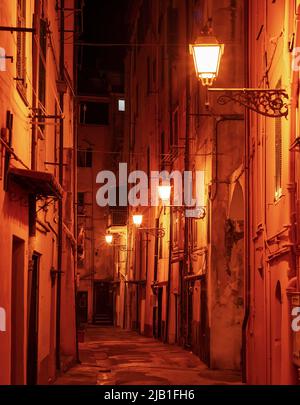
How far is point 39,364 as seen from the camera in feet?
45.0

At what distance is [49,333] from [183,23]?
15.4m

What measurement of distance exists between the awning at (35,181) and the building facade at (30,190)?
13 millimetres

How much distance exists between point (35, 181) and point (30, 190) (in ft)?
2.54

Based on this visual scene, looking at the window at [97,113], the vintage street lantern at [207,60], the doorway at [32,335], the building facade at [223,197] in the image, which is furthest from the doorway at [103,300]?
the vintage street lantern at [207,60]

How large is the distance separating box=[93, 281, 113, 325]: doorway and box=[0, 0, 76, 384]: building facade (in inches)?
1302

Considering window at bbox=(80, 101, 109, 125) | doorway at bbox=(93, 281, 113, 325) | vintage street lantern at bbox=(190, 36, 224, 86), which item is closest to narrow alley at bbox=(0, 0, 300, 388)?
vintage street lantern at bbox=(190, 36, 224, 86)

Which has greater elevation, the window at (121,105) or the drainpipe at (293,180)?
the window at (121,105)

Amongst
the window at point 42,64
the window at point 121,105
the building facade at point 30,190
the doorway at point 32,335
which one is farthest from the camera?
the window at point 121,105

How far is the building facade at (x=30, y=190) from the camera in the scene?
31.9 ft

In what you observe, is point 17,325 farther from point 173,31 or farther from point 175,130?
point 173,31

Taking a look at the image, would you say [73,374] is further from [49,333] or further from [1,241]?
[1,241]

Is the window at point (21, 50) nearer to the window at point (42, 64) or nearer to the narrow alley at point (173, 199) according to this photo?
the narrow alley at point (173, 199)

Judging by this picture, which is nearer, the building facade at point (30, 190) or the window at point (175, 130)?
the building facade at point (30, 190)
